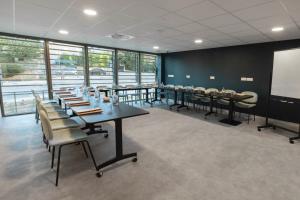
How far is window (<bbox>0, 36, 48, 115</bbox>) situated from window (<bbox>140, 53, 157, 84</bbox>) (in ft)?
13.8

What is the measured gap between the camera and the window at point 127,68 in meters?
7.29

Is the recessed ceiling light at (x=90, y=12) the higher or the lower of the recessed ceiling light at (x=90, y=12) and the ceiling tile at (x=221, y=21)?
the higher

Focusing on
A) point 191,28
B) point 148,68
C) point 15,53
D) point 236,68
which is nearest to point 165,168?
point 191,28

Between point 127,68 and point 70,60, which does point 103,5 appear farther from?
point 127,68

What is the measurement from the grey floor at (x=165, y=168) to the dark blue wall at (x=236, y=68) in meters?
1.58

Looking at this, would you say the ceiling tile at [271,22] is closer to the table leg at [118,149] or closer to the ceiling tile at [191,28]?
the ceiling tile at [191,28]

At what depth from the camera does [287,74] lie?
3.86 m

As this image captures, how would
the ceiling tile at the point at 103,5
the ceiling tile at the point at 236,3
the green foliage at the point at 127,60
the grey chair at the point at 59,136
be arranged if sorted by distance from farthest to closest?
the green foliage at the point at 127,60 < the ceiling tile at the point at 103,5 < the ceiling tile at the point at 236,3 < the grey chair at the point at 59,136

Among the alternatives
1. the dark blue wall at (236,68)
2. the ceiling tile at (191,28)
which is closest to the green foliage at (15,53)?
the ceiling tile at (191,28)

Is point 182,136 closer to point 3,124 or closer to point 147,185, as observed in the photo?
point 147,185

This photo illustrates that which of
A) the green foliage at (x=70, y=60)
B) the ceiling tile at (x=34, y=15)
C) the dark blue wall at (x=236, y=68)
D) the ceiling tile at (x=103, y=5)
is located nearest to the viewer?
the ceiling tile at (x=103, y=5)

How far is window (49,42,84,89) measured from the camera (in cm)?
559

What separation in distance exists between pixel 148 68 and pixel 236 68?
410 centimetres

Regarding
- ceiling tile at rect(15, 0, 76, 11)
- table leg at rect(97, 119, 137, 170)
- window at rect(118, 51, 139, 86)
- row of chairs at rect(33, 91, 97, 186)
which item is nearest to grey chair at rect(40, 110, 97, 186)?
row of chairs at rect(33, 91, 97, 186)
